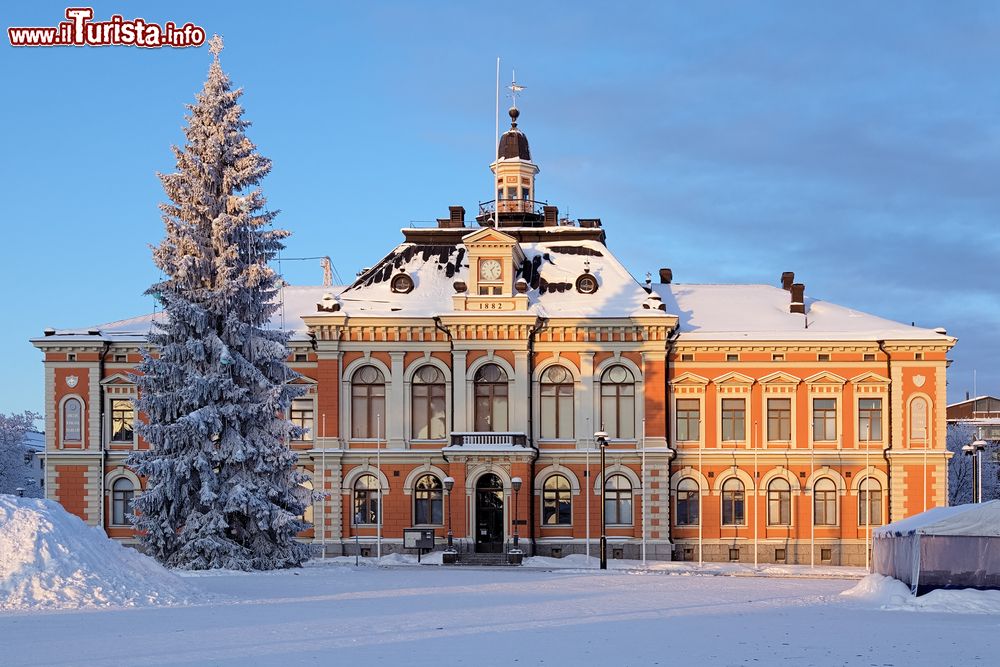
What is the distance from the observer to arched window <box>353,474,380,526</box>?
56.4 meters

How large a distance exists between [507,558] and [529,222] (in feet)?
59.5

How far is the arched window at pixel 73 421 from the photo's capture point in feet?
189

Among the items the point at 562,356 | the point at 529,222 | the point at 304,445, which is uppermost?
the point at 529,222

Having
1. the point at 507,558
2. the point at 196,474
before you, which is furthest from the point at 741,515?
the point at 196,474

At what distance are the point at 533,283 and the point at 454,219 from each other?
20.2 feet

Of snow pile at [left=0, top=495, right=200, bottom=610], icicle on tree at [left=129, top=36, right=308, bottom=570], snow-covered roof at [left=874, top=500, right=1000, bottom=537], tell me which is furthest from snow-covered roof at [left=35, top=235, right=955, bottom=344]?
snow pile at [left=0, top=495, right=200, bottom=610]

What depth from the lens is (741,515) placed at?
5716 cm

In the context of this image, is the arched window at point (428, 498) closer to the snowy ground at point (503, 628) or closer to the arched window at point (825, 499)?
the arched window at point (825, 499)

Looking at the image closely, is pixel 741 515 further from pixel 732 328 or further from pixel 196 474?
pixel 196 474

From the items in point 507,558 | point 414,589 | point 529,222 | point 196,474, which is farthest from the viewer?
point 529,222

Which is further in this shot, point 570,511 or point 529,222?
point 529,222

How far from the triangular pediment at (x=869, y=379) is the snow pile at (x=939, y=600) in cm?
2501

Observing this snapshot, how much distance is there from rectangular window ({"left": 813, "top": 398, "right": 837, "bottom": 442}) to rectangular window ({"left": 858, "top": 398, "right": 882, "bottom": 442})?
104cm

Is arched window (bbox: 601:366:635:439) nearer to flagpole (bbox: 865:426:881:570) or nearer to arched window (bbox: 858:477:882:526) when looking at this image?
flagpole (bbox: 865:426:881:570)
